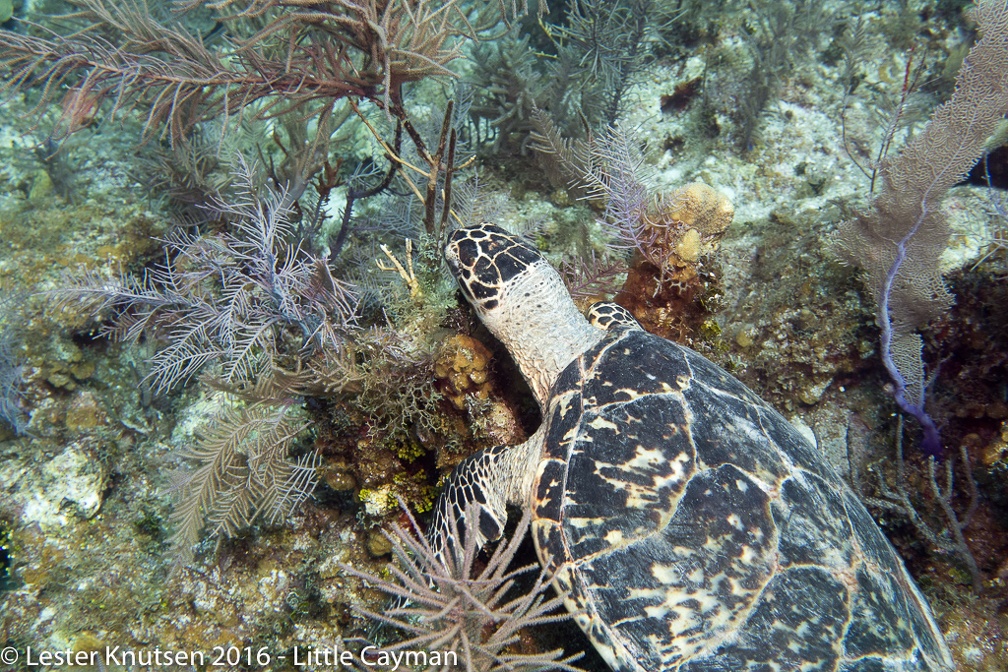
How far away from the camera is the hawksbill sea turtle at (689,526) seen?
1.77 m

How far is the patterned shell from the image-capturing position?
5.79ft

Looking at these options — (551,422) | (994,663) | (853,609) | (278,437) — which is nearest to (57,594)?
(278,437)

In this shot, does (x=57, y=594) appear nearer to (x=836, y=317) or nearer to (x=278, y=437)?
(x=278, y=437)

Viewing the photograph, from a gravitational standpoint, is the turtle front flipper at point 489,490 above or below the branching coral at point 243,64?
below

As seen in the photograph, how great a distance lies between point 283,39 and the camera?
8.92 feet

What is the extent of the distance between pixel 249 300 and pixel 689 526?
2.68 m

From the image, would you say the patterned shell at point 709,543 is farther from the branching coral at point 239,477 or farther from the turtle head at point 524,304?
the branching coral at point 239,477

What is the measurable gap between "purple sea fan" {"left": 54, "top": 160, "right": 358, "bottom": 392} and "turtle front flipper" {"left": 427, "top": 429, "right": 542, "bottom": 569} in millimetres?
1014

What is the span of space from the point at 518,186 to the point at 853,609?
11.6ft

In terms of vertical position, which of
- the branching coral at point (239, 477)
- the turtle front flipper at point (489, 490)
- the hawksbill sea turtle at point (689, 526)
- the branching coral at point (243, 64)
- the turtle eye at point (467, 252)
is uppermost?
the branching coral at point (243, 64)

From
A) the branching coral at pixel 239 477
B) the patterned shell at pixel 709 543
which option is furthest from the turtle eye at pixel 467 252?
the branching coral at pixel 239 477

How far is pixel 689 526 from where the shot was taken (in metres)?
1.90

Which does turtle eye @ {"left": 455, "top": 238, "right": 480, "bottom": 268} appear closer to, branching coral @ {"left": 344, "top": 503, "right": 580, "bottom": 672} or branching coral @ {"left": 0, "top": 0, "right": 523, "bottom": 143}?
branching coral @ {"left": 0, "top": 0, "right": 523, "bottom": 143}

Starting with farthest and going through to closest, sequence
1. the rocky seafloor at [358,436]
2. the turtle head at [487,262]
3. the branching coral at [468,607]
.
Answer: the turtle head at [487,262], the rocky seafloor at [358,436], the branching coral at [468,607]
